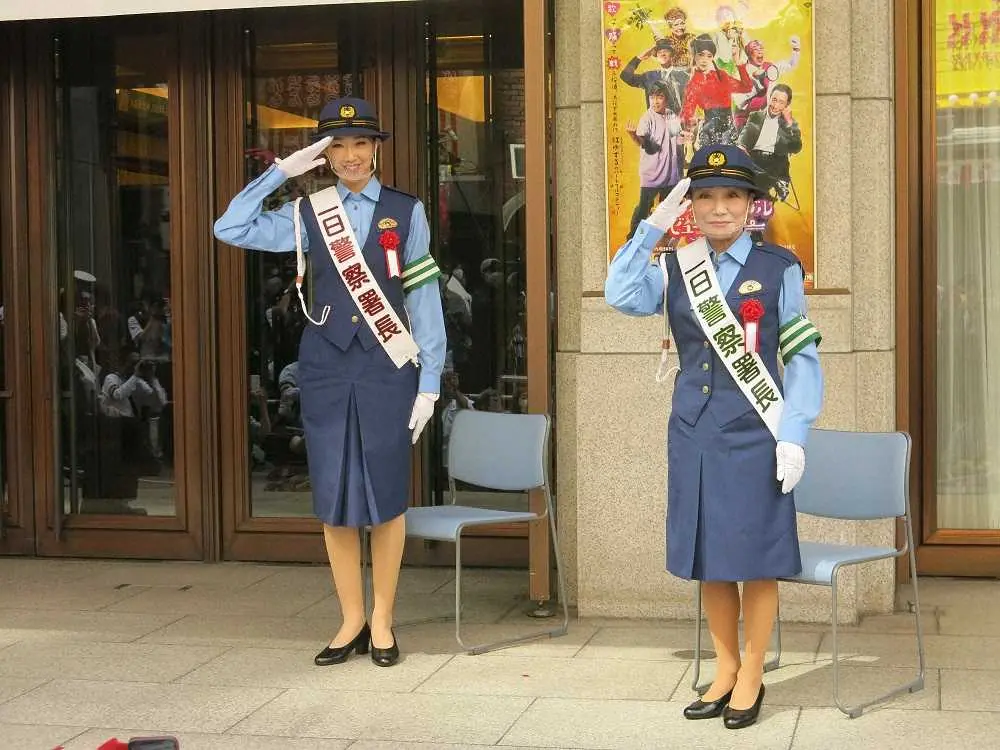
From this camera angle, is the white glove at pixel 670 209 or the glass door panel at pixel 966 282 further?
the glass door panel at pixel 966 282

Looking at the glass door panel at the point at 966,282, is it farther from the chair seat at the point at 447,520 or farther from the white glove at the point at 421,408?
the white glove at the point at 421,408

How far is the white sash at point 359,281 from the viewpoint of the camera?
561 cm

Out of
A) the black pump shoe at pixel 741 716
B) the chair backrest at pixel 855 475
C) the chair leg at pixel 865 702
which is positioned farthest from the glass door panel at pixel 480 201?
the black pump shoe at pixel 741 716

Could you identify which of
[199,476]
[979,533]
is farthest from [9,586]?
[979,533]

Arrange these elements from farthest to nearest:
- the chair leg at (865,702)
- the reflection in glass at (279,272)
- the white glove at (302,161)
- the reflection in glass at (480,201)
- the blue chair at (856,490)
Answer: the reflection in glass at (279,272) < the reflection in glass at (480,201) < the white glove at (302,161) < the blue chair at (856,490) < the chair leg at (865,702)

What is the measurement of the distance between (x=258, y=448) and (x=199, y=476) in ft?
1.04

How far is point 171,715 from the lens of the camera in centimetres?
Result: 494

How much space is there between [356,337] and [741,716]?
1.92 meters

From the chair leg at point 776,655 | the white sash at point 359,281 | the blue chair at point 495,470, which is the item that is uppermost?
the white sash at point 359,281

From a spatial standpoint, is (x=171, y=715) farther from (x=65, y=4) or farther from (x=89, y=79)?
(x=89, y=79)

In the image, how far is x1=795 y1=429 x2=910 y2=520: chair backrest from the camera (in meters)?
5.09

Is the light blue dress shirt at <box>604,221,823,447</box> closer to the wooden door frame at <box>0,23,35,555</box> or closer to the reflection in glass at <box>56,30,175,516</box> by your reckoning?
the reflection in glass at <box>56,30,175,516</box>

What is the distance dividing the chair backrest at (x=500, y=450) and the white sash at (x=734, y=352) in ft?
4.77

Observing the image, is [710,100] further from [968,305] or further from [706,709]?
[706,709]
